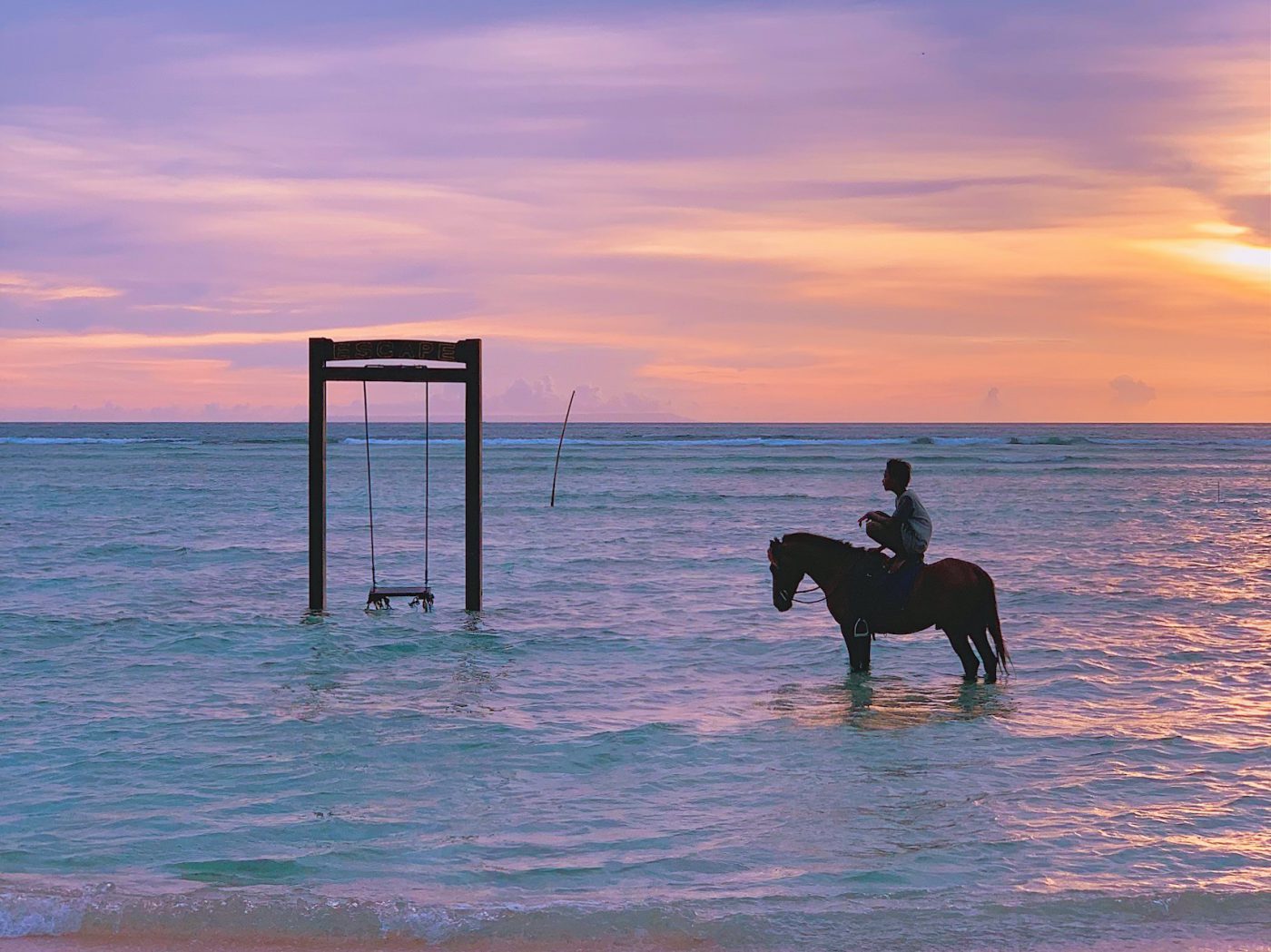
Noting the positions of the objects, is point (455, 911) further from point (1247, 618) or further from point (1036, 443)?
point (1036, 443)

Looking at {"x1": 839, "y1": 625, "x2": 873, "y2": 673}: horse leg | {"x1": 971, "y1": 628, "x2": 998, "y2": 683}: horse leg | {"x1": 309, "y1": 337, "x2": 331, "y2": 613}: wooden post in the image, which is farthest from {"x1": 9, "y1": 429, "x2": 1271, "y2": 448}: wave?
{"x1": 971, "y1": 628, "x2": 998, "y2": 683}: horse leg

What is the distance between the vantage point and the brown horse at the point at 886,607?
12188 mm

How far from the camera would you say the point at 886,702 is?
11859 millimetres

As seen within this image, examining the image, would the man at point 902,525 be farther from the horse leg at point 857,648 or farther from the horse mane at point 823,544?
the horse leg at point 857,648

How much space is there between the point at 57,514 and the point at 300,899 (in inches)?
1271

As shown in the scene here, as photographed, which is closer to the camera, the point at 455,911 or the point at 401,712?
the point at 455,911

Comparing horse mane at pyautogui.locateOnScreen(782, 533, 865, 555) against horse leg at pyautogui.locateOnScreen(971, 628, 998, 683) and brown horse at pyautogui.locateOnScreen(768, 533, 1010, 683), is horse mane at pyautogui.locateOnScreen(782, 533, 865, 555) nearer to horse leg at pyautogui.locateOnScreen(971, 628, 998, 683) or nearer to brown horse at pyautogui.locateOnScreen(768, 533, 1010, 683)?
brown horse at pyautogui.locateOnScreen(768, 533, 1010, 683)

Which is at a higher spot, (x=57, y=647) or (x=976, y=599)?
(x=976, y=599)

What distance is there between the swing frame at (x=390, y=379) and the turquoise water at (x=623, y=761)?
74 centimetres

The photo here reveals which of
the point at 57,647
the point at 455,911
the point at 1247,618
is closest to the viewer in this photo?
the point at 455,911

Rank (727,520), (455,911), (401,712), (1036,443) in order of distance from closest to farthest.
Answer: (455,911)
(401,712)
(727,520)
(1036,443)

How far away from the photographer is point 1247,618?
17.2m

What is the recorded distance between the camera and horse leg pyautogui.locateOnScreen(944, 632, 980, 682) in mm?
12430

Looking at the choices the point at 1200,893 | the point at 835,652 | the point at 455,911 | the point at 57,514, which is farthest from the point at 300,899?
the point at 57,514
